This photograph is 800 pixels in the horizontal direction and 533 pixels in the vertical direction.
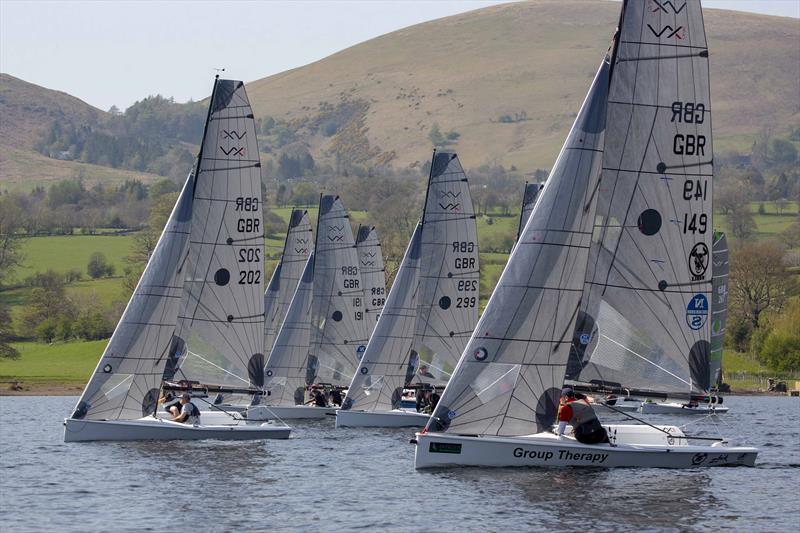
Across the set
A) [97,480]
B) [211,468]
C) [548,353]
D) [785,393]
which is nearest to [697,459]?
[548,353]

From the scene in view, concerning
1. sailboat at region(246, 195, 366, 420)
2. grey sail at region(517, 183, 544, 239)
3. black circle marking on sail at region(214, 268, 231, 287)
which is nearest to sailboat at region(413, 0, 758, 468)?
black circle marking on sail at region(214, 268, 231, 287)

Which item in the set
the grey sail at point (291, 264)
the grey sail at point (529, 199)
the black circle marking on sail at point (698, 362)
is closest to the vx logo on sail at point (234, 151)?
the black circle marking on sail at point (698, 362)

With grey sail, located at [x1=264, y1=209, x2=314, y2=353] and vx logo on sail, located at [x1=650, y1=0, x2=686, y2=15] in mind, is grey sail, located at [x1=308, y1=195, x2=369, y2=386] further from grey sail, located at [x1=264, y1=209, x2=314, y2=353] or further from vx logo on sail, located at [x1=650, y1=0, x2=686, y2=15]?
vx logo on sail, located at [x1=650, y1=0, x2=686, y2=15]

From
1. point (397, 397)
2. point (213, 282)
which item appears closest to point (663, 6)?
point (213, 282)

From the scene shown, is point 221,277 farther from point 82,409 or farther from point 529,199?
point 529,199

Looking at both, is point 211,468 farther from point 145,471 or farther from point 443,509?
point 443,509

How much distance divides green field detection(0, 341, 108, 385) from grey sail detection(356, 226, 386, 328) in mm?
36968

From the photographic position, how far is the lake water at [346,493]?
91.6 ft

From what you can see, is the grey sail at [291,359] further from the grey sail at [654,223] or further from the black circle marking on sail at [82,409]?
the grey sail at [654,223]

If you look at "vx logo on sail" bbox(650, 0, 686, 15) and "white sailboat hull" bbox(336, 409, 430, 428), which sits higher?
"vx logo on sail" bbox(650, 0, 686, 15)

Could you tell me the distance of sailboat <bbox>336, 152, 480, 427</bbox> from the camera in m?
52.9

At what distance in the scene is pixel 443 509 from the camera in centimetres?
2906

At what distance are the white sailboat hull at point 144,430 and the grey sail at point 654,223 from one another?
501 inches

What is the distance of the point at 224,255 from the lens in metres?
44.6
